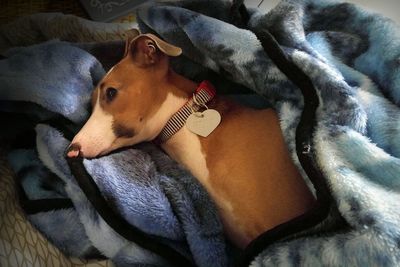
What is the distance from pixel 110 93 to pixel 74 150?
0.12 metres

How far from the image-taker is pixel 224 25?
89cm

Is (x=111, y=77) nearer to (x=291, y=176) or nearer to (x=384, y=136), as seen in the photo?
(x=291, y=176)

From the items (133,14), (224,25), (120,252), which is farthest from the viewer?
(133,14)

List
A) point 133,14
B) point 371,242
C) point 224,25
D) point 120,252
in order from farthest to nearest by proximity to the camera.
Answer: point 133,14, point 224,25, point 120,252, point 371,242

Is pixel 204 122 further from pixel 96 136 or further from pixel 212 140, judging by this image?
pixel 96 136

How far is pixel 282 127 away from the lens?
0.77 meters

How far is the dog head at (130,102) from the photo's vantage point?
0.77 meters

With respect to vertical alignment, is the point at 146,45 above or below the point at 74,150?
above

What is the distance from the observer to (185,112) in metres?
0.83

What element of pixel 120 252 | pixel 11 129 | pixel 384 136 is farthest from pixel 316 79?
pixel 11 129

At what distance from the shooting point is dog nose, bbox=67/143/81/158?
29.6 inches

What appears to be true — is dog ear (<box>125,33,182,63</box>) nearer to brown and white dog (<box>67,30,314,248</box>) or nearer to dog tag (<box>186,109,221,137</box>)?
brown and white dog (<box>67,30,314,248</box>)

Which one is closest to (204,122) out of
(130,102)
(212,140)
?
(212,140)

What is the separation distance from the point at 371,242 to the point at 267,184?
0.22 meters
